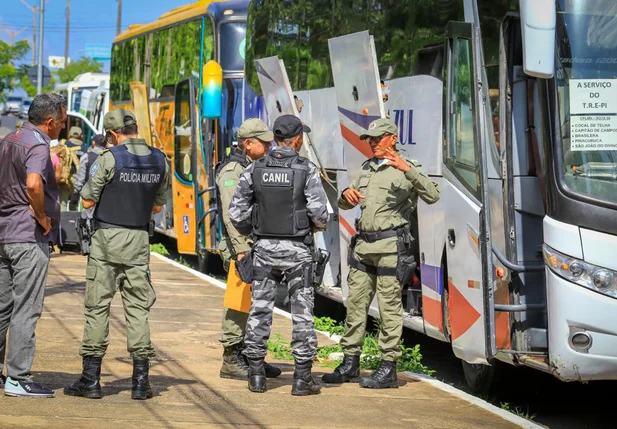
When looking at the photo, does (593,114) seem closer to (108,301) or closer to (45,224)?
(108,301)

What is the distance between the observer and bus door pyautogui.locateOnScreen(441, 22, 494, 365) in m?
7.73

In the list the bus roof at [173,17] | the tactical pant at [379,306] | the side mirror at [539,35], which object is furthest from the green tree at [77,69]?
Answer: the side mirror at [539,35]

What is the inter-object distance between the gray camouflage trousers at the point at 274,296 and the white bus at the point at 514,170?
110cm

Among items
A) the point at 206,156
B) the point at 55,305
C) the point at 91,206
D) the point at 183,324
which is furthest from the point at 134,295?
the point at 206,156

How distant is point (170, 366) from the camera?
9453 mm

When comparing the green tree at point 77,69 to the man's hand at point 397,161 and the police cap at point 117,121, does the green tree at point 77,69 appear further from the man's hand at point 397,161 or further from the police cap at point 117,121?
the police cap at point 117,121

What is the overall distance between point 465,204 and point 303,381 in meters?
1.63

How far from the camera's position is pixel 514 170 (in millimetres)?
7930

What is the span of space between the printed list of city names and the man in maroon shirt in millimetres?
3256

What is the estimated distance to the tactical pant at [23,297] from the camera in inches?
299

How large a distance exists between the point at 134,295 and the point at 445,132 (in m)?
2.63

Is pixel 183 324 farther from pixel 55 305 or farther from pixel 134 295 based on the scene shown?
pixel 134 295

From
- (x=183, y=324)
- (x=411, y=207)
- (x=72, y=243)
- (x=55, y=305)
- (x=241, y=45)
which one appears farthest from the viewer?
(x=72, y=243)

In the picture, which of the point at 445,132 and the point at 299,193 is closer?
the point at 299,193
